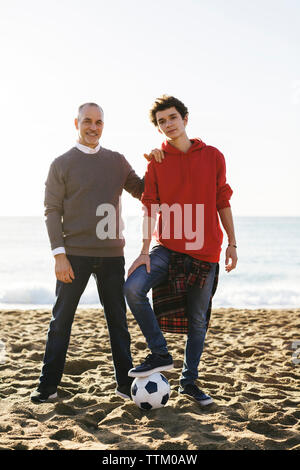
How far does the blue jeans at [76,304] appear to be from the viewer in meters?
3.93

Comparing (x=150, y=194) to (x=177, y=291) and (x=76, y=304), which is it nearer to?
(x=177, y=291)

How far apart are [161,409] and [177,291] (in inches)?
37.0

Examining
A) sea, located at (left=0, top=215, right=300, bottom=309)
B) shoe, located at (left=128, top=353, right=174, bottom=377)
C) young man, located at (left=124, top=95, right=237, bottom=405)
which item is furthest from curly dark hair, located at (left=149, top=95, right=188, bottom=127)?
sea, located at (left=0, top=215, right=300, bottom=309)

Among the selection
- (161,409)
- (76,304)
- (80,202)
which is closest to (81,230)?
(80,202)

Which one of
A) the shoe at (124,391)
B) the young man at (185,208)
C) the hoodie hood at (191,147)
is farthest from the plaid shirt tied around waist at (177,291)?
the hoodie hood at (191,147)

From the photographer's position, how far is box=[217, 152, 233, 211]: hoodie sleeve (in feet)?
12.8

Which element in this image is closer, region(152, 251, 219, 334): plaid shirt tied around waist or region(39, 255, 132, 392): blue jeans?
region(152, 251, 219, 334): plaid shirt tied around waist

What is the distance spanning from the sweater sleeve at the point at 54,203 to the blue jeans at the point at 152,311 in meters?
0.75

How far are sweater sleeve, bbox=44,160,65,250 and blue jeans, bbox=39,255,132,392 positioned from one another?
0.21 metres

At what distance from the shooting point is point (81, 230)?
12.8 ft

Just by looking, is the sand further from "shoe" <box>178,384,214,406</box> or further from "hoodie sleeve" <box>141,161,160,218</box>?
"hoodie sleeve" <box>141,161,160,218</box>

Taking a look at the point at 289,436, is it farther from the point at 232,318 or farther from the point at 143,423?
the point at 232,318

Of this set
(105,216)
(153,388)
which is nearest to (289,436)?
(153,388)

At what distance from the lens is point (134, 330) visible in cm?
736
